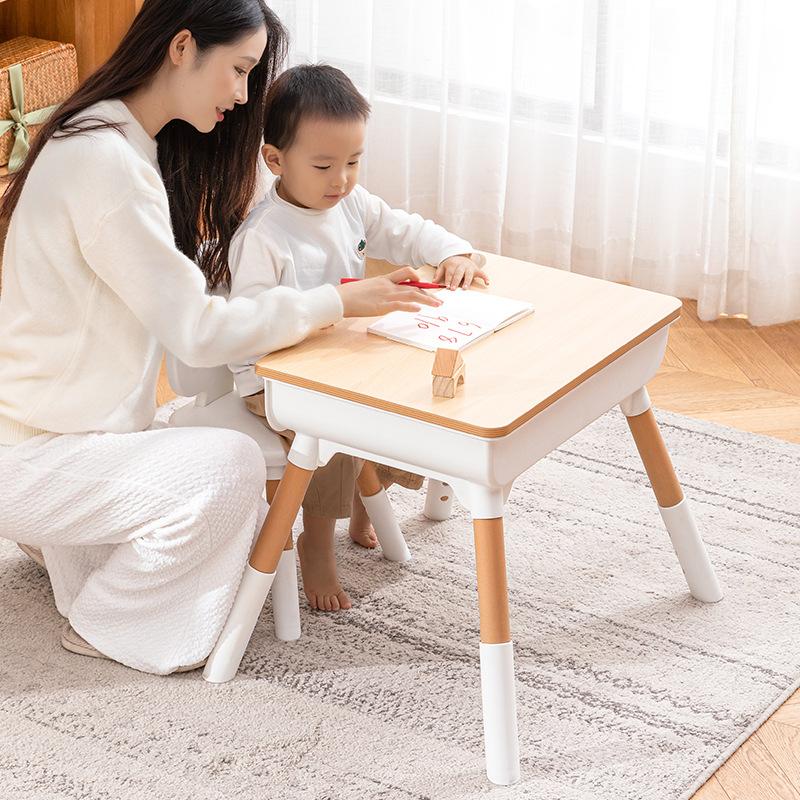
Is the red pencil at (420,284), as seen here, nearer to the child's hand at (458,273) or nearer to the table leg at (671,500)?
the child's hand at (458,273)

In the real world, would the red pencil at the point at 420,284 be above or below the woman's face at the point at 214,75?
below

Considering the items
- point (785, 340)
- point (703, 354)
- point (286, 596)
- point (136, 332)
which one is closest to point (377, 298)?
point (136, 332)

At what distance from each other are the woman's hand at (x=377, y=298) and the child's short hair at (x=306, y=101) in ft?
0.76

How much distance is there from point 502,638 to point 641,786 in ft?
0.79

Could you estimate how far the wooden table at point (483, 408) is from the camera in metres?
1.43

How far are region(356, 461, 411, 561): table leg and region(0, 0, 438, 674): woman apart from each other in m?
0.25

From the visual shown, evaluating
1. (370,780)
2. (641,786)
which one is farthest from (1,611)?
(641,786)

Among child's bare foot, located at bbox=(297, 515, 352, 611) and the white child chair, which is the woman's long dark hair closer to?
the white child chair

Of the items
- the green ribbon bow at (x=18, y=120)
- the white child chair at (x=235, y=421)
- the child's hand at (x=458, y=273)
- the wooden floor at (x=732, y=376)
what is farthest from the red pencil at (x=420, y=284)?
the green ribbon bow at (x=18, y=120)

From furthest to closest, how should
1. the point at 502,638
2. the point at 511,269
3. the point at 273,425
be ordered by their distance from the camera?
the point at 511,269 → the point at 273,425 → the point at 502,638

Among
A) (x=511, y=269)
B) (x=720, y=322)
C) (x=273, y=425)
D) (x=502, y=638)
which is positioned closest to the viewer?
(x=502, y=638)

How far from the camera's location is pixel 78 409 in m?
1.66

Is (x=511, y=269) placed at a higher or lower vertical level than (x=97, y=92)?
lower

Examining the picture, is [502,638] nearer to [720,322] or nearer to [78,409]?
[78,409]
